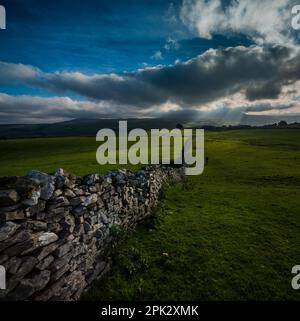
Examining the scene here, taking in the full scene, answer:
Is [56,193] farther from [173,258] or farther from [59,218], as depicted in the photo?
[173,258]

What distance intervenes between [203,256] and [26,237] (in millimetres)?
6759

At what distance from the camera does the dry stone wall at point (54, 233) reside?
17.2 feet

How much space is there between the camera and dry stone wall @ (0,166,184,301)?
5230mm

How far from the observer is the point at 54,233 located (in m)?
6.32
